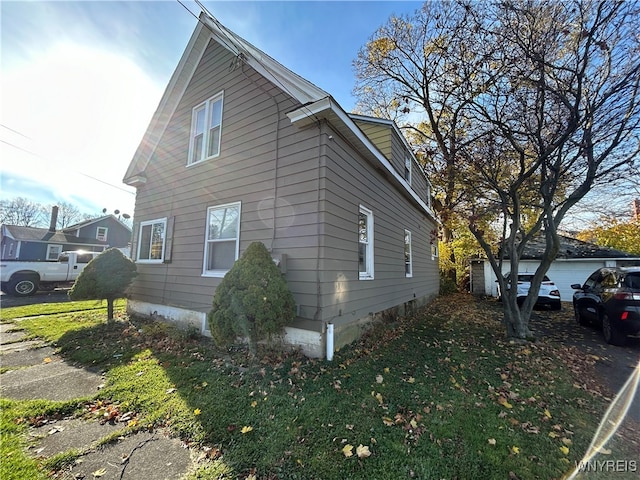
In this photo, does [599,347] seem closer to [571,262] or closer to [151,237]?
[571,262]

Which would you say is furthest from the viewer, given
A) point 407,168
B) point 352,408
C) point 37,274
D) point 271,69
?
point 37,274

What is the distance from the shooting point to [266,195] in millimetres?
5621

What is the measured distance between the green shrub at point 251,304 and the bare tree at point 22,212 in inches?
1878

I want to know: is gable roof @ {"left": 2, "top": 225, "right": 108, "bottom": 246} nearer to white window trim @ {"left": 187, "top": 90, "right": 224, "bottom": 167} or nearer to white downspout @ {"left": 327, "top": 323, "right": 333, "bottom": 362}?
white window trim @ {"left": 187, "top": 90, "right": 224, "bottom": 167}

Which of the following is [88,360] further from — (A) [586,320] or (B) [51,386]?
(A) [586,320]

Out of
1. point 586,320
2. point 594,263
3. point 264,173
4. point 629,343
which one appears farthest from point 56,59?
point 594,263

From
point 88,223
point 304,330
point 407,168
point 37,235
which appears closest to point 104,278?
point 304,330

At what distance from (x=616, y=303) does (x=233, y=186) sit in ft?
29.7

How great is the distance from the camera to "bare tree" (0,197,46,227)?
116 ft

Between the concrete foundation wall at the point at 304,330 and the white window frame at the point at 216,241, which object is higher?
the white window frame at the point at 216,241

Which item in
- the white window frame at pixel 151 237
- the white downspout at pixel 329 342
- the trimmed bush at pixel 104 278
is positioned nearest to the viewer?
the white downspout at pixel 329 342

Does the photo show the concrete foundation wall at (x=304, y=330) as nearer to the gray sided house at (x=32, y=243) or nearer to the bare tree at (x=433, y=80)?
the bare tree at (x=433, y=80)

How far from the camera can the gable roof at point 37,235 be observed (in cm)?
2259

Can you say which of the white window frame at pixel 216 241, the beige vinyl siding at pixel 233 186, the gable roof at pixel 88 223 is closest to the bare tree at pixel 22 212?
the gable roof at pixel 88 223
